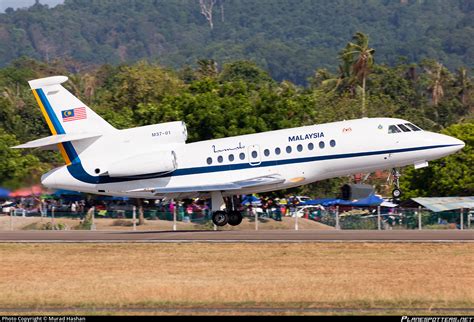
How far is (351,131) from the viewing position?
37.4m

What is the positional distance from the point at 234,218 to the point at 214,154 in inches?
116

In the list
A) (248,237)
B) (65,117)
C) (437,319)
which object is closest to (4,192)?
(65,117)

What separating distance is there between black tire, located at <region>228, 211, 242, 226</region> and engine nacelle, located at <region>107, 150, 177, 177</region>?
3.28 m

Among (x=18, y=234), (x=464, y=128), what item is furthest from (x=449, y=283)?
(x=464, y=128)

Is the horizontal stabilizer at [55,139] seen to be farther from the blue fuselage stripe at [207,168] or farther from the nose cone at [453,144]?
the nose cone at [453,144]

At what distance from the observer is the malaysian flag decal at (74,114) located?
38.3m

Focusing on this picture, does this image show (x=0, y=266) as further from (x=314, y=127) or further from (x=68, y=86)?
(x=68, y=86)

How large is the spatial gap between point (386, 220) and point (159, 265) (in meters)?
17.2

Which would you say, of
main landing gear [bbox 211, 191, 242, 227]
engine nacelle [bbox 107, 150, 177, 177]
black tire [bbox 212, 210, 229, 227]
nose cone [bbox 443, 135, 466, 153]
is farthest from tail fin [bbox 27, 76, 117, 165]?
nose cone [bbox 443, 135, 466, 153]

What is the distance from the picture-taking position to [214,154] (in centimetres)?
3825

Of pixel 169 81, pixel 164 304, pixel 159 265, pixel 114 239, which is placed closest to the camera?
pixel 164 304

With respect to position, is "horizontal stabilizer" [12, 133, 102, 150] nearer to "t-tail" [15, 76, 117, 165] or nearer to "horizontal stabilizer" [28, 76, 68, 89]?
"t-tail" [15, 76, 117, 165]

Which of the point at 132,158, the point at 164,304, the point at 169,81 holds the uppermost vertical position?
the point at 169,81

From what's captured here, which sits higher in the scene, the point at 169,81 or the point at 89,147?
the point at 169,81
